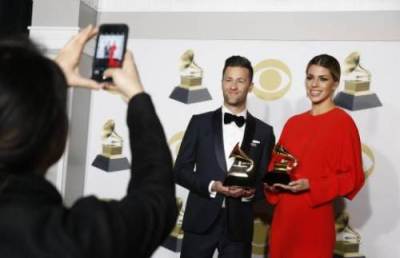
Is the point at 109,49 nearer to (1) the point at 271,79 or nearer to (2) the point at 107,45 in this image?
(2) the point at 107,45

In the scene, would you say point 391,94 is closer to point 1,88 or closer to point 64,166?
point 64,166

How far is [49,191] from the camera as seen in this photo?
0.75 metres

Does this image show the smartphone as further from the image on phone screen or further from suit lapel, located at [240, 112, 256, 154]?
suit lapel, located at [240, 112, 256, 154]

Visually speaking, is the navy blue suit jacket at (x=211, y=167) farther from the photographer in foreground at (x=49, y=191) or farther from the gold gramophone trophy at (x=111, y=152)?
the photographer in foreground at (x=49, y=191)

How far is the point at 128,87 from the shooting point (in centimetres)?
88

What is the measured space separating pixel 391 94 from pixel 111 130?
217 cm

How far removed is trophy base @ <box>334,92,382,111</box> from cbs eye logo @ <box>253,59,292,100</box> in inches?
14.8

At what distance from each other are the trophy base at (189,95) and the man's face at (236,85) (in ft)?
3.28

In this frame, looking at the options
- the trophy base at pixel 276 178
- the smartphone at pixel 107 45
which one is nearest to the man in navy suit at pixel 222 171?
the trophy base at pixel 276 178

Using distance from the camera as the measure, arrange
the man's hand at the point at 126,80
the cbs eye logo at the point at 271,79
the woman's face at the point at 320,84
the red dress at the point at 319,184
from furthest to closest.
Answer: the cbs eye logo at the point at 271,79
the woman's face at the point at 320,84
the red dress at the point at 319,184
the man's hand at the point at 126,80

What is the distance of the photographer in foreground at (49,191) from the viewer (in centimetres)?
70

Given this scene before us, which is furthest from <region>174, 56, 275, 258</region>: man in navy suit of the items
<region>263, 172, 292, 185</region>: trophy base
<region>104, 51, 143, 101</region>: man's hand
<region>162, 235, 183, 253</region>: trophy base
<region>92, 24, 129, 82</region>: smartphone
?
<region>104, 51, 143, 101</region>: man's hand

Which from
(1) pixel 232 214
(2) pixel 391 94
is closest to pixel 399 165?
(2) pixel 391 94

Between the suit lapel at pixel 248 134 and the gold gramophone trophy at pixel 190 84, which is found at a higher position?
the gold gramophone trophy at pixel 190 84
